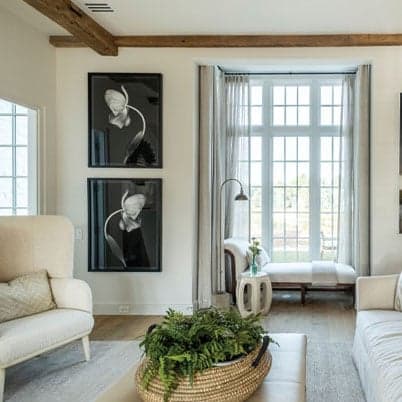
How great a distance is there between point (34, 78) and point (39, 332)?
8.90 feet

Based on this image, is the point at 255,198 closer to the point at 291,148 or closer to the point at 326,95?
the point at 291,148

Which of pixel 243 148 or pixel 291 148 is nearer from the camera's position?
pixel 243 148

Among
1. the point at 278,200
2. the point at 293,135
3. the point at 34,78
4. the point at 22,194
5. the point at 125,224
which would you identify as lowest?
the point at 125,224

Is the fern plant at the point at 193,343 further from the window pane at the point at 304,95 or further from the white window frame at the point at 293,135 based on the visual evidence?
the window pane at the point at 304,95

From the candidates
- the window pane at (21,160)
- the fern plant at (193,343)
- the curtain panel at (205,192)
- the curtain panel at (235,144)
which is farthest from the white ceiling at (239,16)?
the fern plant at (193,343)

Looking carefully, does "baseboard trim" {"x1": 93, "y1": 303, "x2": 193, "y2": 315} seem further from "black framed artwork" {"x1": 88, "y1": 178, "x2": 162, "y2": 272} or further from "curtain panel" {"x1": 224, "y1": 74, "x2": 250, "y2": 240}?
"curtain panel" {"x1": 224, "y1": 74, "x2": 250, "y2": 240}

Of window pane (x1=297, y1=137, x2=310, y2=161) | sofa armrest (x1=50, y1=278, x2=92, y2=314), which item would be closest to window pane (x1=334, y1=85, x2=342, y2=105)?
window pane (x1=297, y1=137, x2=310, y2=161)

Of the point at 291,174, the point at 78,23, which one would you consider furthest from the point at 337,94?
the point at 78,23

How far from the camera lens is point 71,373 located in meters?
3.81

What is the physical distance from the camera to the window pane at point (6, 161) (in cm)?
532

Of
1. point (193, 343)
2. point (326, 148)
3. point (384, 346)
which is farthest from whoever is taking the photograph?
point (326, 148)

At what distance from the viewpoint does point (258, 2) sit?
4445mm

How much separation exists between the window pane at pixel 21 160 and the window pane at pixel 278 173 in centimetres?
325

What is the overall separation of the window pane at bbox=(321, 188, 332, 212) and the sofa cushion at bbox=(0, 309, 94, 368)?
3.92 m
